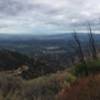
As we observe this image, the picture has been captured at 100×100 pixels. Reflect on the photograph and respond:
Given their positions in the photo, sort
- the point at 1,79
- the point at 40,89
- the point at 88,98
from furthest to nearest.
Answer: the point at 1,79
the point at 40,89
the point at 88,98

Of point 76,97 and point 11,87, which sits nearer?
point 76,97

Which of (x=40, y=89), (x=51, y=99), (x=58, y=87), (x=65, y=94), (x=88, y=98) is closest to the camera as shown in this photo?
(x=88, y=98)

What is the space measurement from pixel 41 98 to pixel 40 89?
4.66 feet

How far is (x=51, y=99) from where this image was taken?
11211 mm

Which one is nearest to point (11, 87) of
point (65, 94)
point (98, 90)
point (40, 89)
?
point (40, 89)

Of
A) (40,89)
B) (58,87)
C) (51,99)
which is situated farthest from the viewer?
(58,87)

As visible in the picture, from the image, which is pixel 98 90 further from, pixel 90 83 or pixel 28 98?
pixel 28 98

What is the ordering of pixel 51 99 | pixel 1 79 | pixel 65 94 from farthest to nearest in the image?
pixel 1 79 → pixel 51 99 → pixel 65 94

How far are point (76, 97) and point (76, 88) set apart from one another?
0.82 m

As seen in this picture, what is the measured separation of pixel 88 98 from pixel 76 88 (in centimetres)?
107

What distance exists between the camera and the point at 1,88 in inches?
523

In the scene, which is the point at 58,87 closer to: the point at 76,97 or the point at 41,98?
the point at 41,98

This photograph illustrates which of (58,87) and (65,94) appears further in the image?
(58,87)

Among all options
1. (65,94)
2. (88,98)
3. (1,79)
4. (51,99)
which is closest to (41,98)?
(51,99)
